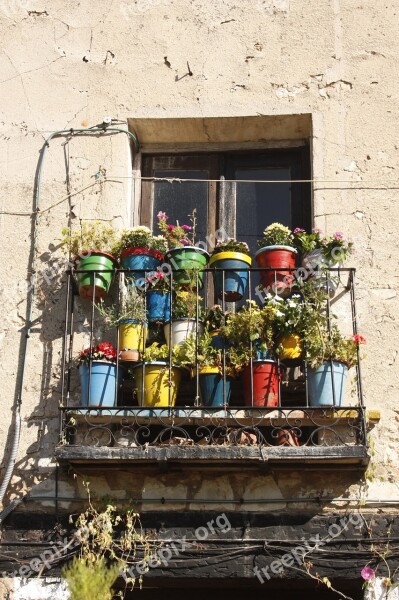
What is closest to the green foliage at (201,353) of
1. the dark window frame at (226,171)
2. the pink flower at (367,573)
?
the dark window frame at (226,171)

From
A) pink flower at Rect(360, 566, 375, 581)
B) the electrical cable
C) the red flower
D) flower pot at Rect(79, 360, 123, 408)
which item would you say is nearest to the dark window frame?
the electrical cable

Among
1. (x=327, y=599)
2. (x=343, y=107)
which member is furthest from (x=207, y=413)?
(x=343, y=107)

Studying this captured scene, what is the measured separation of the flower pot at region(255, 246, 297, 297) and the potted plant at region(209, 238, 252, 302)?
109mm

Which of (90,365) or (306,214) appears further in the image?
(306,214)

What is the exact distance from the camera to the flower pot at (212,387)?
6059 mm

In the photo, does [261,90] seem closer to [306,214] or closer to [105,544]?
[306,214]

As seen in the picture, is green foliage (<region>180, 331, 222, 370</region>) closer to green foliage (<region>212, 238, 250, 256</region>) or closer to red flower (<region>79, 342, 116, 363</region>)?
red flower (<region>79, 342, 116, 363</region>)

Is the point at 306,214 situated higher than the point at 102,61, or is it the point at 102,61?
the point at 102,61

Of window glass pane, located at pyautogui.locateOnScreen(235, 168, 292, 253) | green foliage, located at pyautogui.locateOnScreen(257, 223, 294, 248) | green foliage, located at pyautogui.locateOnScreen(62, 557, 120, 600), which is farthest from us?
window glass pane, located at pyautogui.locateOnScreen(235, 168, 292, 253)

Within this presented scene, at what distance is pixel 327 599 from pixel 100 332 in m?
2.25

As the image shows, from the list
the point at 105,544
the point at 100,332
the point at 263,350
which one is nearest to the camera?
the point at 105,544

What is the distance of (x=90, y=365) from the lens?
606cm

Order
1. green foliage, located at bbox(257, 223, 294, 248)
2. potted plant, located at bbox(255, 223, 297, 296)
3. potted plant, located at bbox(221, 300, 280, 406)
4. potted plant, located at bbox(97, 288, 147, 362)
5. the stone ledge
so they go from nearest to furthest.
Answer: the stone ledge < potted plant, located at bbox(221, 300, 280, 406) < potted plant, located at bbox(97, 288, 147, 362) < potted plant, located at bbox(255, 223, 297, 296) < green foliage, located at bbox(257, 223, 294, 248)

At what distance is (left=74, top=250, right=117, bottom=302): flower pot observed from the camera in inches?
253
